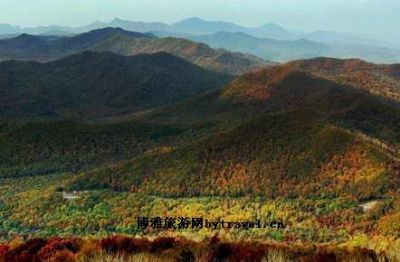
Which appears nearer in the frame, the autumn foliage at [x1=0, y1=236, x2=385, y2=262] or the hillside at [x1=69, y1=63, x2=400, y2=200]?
the autumn foliage at [x1=0, y1=236, x2=385, y2=262]

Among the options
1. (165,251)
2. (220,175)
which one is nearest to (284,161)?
(220,175)

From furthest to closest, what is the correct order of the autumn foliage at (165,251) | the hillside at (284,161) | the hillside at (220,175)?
the hillside at (284,161)
the hillside at (220,175)
the autumn foliage at (165,251)

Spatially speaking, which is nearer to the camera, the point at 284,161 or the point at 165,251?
the point at 165,251

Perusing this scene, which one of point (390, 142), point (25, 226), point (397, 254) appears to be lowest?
point (25, 226)

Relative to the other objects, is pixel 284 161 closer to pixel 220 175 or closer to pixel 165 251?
pixel 220 175

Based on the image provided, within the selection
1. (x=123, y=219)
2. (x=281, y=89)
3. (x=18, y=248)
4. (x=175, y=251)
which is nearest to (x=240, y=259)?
(x=175, y=251)

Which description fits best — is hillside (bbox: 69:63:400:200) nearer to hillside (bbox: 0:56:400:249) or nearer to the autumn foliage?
hillside (bbox: 0:56:400:249)

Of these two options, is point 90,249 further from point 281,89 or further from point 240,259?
point 281,89

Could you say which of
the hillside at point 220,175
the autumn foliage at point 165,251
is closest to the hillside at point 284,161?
the hillside at point 220,175

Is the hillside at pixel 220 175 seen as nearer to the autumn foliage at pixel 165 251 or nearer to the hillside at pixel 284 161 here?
the hillside at pixel 284 161

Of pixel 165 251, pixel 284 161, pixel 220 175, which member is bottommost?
pixel 220 175

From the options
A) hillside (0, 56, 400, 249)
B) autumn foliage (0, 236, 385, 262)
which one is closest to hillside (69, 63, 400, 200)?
hillside (0, 56, 400, 249)
